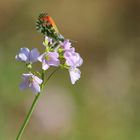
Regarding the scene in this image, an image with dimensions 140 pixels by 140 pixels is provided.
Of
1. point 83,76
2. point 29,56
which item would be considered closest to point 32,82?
point 29,56

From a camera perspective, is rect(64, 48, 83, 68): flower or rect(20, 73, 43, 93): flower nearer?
rect(20, 73, 43, 93): flower

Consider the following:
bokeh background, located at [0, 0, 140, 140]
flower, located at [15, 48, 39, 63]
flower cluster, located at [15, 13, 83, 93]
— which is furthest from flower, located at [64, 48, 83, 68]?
bokeh background, located at [0, 0, 140, 140]

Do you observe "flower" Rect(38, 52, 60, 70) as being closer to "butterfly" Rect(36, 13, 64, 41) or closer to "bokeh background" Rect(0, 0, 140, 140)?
"butterfly" Rect(36, 13, 64, 41)

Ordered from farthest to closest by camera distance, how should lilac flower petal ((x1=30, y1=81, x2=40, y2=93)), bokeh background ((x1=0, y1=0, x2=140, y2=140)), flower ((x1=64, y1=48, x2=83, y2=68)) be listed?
1. bokeh background ((x1=0, y1=0, x2=140, y2=140))
2. flower ((x1=64, y1=48, x2=83, y2=68))
3. lilac flower petal ((x1=30, y1=81, x2=40, y2=93))

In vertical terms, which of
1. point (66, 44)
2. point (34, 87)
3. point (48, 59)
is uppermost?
point (66, 44)

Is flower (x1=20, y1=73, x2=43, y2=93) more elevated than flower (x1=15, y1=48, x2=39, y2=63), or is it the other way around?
flower (x1=15, y1=48, x2=39, y2=63)

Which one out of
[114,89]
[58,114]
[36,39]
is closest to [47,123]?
[58,114]

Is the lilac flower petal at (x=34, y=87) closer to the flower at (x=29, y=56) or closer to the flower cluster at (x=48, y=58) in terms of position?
the flower cluster at (x=48, y=58)

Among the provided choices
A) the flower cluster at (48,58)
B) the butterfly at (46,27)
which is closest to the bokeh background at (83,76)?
the flower cluster at (48,58)

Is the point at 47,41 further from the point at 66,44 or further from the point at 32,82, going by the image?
the point at 32,82

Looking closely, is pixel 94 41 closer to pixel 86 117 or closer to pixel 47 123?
pixel 86 117
